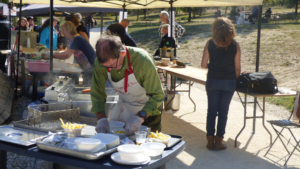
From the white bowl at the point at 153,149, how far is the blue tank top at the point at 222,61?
2.30 metres

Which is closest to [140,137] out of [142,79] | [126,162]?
[126,162]

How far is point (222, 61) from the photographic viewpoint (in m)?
4.05

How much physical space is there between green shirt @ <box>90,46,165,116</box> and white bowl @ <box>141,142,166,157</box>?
443mm

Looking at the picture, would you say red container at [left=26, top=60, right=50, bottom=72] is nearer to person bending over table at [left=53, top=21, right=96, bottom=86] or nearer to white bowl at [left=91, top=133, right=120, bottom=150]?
person bending over table at [left=53, top=21, right=96, bottom=86]

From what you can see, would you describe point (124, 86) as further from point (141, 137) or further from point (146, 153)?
point (146, 153)

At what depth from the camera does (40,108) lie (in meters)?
2.91

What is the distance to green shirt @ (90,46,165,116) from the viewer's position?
2.42m

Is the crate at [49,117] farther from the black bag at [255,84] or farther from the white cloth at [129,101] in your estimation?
the black bag at [255,84]

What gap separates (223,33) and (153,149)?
2418 mm

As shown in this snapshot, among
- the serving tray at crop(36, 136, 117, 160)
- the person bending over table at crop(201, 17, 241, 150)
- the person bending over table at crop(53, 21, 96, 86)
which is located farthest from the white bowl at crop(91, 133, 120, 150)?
the person bending over table at crop(53, 21, 96, 86)

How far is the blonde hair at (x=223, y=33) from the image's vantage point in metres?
3.95

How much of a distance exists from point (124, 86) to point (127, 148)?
83 centimetres

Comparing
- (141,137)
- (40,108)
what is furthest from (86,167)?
(40,108)

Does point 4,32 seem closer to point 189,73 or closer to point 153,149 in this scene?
point 189,73
